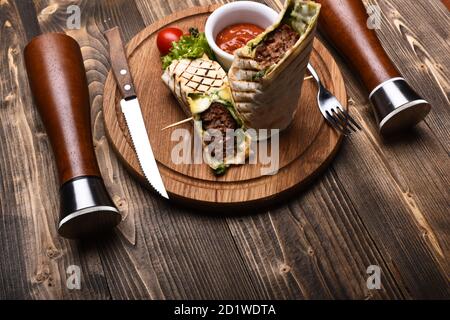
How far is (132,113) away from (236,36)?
23.6 inches

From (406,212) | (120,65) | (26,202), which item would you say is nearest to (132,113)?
(120,65)

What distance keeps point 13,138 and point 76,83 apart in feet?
1.29

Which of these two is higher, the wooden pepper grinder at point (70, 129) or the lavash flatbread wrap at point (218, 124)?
the lavash flatbread wrap at point (218, 124)

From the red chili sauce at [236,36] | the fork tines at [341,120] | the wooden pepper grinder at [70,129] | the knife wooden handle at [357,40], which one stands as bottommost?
the wooden pepper grinder at [70,129]

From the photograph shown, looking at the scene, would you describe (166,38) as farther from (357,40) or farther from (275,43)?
(357,40)

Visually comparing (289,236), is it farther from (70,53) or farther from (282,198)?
(70,53)

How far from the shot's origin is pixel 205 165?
2365mm

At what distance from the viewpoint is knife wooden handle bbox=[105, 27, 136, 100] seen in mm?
2553

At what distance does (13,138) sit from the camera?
103 inches

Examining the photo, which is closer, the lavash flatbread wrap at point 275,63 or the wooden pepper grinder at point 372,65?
the lavash flatbread wrap at point 275,63

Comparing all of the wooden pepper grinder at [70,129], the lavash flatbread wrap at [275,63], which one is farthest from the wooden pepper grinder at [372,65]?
the wooden pepper grinder at [70,129]

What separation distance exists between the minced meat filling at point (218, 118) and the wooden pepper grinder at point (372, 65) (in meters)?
0.64

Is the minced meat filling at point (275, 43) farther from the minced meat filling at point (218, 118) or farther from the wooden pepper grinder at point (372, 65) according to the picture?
the wooden pepper grinder at point (372, 65)

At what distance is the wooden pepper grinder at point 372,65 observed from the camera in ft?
7.85
